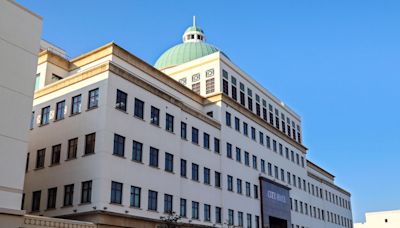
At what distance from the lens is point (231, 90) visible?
54.2m

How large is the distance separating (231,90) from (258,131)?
689 centimetres

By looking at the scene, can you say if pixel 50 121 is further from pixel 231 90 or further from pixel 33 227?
pixel 231 90

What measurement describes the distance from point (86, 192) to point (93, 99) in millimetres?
7131

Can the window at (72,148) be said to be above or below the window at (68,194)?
above

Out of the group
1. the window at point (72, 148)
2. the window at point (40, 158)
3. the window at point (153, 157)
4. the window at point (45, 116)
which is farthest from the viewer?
the window at point (45, 116)

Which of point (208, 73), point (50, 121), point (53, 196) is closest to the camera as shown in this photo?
point (53, 196)

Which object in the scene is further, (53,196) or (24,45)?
(53,196)

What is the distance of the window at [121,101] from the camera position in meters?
36.4

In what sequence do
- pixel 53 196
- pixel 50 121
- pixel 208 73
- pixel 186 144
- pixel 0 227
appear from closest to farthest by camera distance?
pixel 0 227, pixel 53 196, pixel 50 121, pixel 186 144, pixel 208 73

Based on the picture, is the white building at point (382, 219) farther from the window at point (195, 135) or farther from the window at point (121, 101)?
the window at point (121, 101)

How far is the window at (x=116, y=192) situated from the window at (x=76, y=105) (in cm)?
680

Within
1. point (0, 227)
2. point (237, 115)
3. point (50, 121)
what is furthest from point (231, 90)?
point (0, 227)

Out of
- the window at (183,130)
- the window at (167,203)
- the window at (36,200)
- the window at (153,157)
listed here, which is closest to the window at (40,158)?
the window at (36,200)

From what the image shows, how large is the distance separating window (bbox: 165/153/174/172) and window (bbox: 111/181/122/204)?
6.19 metres
